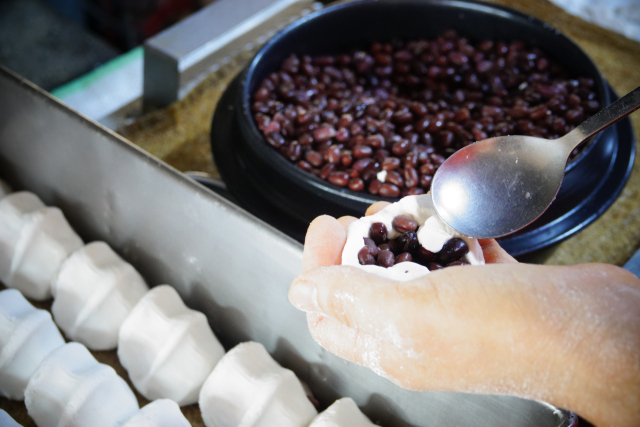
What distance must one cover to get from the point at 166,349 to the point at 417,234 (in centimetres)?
56

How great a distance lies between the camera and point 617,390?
0.56m

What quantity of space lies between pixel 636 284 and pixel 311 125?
0.87 meters

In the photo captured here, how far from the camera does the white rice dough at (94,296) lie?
3.45 ft

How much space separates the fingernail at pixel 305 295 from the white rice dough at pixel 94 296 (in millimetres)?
548

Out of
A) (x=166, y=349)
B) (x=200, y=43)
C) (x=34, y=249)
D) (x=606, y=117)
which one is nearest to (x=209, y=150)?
(x=200, y=43)

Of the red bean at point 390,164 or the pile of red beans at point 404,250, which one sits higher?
the pile of red beans at point 404,250

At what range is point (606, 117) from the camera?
0.77 m

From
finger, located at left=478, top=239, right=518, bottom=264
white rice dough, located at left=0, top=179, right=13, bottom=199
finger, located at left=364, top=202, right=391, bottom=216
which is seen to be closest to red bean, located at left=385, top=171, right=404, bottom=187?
finger, located at left=364, top=202, right=391, bottom=216

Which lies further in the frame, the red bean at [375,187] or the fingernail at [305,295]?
the red bean at [375,187]

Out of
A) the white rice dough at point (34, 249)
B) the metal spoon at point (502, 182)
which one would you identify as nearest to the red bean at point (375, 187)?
the metal spoon at point (502, 182)

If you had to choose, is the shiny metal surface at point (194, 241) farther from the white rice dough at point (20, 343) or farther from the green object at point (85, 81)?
the green object at point (85, 81)

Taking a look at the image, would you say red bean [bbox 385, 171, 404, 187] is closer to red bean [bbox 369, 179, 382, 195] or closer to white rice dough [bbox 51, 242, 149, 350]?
red bean [bbox 369, 179, 382, 195]

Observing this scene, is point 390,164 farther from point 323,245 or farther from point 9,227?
point 9,227

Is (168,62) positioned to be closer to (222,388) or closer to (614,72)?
(222,388)
